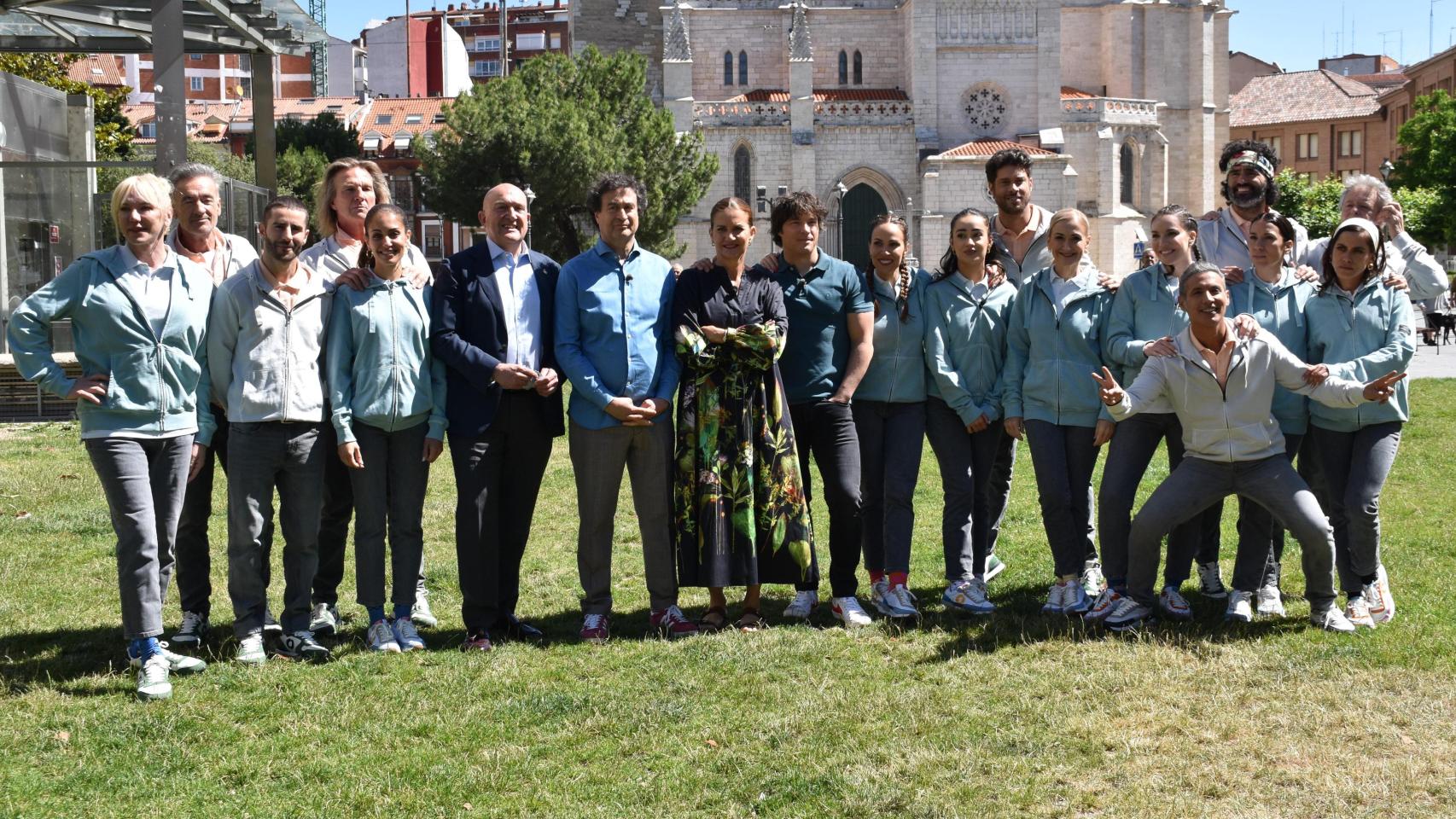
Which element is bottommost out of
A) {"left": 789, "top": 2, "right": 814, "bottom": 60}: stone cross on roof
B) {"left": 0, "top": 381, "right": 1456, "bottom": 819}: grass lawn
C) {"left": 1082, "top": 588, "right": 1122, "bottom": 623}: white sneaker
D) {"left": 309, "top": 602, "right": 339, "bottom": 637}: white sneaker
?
{"left": 0, "top": 381, "right": 1456, "bottom": 819}: grass lawn

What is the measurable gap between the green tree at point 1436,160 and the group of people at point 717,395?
170ft

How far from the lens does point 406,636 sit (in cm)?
611

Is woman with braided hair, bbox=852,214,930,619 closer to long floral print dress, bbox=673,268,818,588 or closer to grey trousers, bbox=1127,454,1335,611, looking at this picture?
long floral print dress, bbox=673,268,818,588

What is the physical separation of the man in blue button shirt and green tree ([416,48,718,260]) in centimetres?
3163

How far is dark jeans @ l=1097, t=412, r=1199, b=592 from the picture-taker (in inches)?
252

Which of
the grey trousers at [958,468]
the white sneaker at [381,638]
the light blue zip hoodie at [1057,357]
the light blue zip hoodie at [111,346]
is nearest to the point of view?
the light blue zip hoodie at [111,346]

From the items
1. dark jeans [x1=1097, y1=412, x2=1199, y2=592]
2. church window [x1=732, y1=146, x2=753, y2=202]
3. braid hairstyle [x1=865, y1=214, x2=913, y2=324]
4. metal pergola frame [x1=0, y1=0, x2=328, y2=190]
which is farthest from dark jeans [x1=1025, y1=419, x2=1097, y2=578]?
church window [x1=732, y1=146, x2=753, y2=202]

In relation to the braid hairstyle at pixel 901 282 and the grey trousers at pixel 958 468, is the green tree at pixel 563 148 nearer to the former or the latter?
the braid hairstyle at pixel 901 282

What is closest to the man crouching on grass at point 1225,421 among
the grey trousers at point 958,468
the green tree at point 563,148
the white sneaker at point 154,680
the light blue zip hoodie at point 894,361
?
the grey trousers at point 958,468

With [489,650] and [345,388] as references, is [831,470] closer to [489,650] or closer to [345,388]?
[489,650]

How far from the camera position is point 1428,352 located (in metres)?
26.0

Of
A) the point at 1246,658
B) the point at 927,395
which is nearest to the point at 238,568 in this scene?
the point at 927,395

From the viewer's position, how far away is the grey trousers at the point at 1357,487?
621cm

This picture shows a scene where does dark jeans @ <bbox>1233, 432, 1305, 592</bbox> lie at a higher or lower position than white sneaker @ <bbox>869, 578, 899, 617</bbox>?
higher
